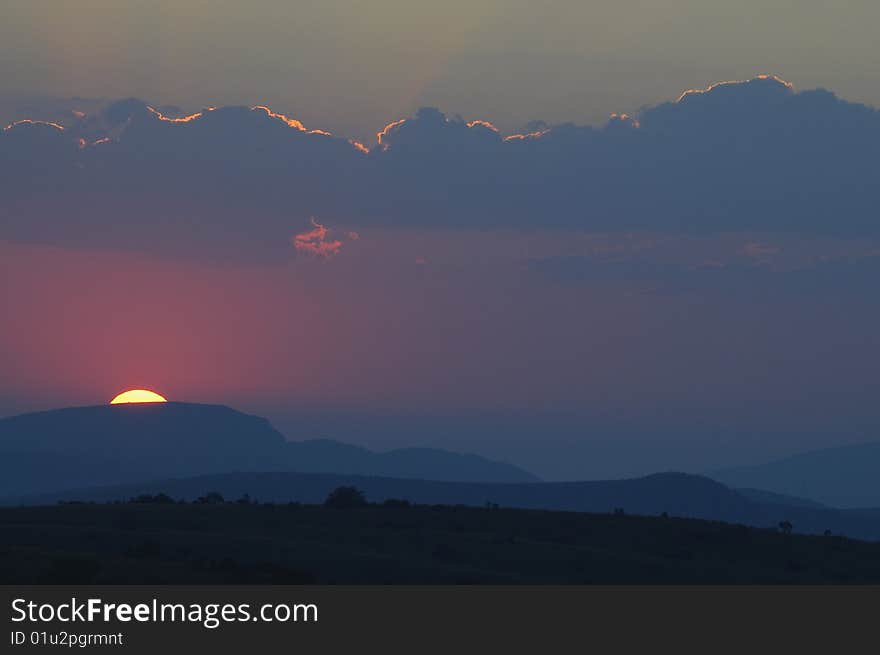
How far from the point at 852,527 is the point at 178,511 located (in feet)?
426

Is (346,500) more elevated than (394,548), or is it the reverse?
(346,500)

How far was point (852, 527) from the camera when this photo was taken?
179750mm

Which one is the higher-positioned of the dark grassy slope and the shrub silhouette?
the shrub silhouette

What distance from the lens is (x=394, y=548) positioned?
58.0m

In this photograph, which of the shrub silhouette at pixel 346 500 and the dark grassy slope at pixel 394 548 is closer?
the dark grassy slope at pixel 394 548

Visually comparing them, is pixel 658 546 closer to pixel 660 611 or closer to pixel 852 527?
pixel 660 611

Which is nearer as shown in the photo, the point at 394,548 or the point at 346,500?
the point at 394,548

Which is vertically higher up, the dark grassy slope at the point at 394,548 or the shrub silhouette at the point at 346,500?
the shrub silhouette at the point at 346,500

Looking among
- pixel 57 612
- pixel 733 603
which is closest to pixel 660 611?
pixel 733 603

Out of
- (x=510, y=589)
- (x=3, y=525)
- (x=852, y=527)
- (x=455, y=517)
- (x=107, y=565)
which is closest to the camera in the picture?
(x=510, y=589)

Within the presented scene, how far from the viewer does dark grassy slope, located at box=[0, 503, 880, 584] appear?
1897 inches

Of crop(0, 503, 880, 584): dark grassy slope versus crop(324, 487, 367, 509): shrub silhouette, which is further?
crop(324, 487, 367, 509): shrub silhouette

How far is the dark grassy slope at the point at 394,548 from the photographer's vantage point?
48.2m

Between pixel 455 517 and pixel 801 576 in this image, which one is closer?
pixel 801 576
